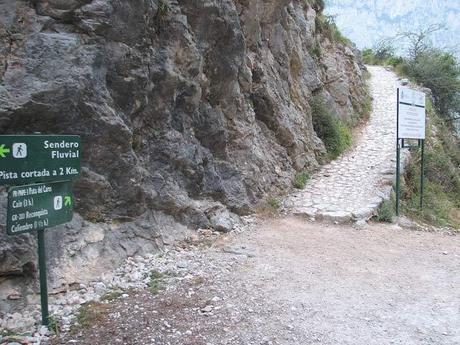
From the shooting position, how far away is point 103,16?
5.16 metres

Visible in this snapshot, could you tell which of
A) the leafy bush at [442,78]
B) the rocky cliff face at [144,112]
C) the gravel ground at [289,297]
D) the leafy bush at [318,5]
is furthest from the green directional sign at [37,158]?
the leafy bush at [442,78]

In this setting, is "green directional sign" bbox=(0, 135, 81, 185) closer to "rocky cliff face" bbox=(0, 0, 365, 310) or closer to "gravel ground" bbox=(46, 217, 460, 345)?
"rocky cliff face" bbox=(0, 0, 365, 310)

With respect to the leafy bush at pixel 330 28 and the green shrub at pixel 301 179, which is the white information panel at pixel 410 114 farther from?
the leafy bush at pixel 330 28

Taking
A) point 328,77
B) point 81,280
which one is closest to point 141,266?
point 81,280

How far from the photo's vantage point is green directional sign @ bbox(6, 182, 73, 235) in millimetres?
3217

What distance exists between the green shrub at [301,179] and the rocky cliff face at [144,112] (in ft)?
0.67

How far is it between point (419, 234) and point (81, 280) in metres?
5.94

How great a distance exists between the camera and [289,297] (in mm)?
4465

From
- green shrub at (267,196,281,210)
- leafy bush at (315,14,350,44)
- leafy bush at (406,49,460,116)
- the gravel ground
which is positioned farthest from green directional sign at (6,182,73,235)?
leafy bush at (406,49,460,116)

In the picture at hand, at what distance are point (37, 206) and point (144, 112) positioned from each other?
9.36 ft

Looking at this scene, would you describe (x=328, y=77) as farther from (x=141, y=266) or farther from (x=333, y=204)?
(x=141, y=266)

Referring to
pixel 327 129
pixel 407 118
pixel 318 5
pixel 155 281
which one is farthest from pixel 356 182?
pixel 318 5

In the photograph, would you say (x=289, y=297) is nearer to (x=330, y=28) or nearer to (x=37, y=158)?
(x=37, y=158)

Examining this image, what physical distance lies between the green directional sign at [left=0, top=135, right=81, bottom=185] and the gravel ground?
1.34 meters
